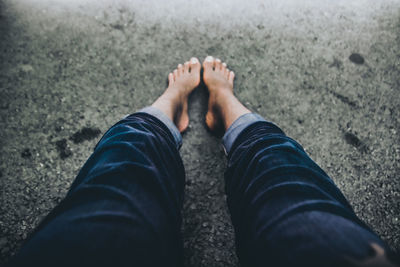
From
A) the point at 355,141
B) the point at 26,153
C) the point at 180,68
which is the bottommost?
the point at 26,153

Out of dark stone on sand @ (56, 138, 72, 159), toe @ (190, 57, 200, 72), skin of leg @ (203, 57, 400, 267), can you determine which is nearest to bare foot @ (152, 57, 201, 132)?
toe @ (190, 57, 200, 72)

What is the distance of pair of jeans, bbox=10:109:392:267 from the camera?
0.49 metres

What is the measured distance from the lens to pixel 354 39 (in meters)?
1.44

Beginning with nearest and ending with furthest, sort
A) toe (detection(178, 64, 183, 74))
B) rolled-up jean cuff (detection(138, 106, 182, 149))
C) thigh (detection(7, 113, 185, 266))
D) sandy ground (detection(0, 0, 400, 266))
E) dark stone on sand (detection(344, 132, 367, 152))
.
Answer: thigh (detection(7, 113, 185, 266)), rolled-up jean cuff (detection(138, 106, 182, 149)), sandy ground (detection(0, 0, 400, 266)), dark stone on sand (detection(344, 132, 367, 152)), toe (detection(178, 64, 183, 74))

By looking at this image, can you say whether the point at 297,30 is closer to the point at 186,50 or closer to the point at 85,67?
the point at 186,50

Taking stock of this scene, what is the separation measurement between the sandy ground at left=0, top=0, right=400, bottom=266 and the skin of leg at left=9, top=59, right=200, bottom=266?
0.40m

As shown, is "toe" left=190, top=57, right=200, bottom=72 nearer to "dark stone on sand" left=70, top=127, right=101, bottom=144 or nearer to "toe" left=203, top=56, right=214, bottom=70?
"toe" left=203, top=56, right=214, bottom=70

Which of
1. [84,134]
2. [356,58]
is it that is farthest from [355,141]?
[84,134]

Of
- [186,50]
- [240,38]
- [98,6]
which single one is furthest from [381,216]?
[98,6]

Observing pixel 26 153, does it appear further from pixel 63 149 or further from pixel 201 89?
pixel 201 89

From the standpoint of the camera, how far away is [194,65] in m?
1.36

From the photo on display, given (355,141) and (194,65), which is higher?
(194,65)

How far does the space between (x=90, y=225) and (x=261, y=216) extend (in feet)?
1.50

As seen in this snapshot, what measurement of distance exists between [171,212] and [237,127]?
19.5 inches
